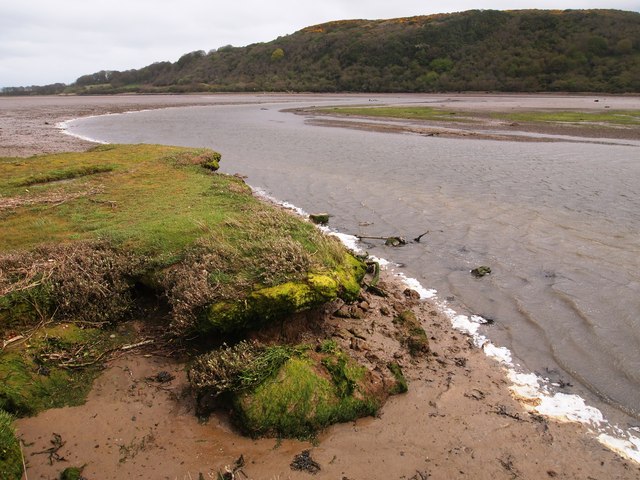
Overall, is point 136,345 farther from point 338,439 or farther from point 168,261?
point 338,439

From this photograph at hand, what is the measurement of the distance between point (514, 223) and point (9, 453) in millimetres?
11775

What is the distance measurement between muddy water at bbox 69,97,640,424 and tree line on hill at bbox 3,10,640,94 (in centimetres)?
4994

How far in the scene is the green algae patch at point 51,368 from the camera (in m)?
5.25

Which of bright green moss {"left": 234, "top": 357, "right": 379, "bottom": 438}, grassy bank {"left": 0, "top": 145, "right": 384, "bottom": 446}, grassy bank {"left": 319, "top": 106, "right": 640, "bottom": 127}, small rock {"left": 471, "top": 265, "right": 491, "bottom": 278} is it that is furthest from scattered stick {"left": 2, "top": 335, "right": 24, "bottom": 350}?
grassy bank {"left": 319, "top": 106, "right": 640, "bottom": 127}

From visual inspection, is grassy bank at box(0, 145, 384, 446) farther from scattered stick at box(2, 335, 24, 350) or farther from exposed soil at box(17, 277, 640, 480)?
exposed soil at box(17, 277, 640, 480)

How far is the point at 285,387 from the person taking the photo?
530 cm

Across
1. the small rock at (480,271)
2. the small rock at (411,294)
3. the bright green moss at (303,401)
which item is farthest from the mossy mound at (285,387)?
the small rock at (480,271)

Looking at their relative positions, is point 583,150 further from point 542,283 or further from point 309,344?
point 309,344

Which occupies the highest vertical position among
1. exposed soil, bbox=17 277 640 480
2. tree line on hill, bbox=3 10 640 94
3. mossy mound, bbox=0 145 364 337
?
tree line on hill, bbox=3 10 640 94

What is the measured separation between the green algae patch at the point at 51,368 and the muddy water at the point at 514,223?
567 cm

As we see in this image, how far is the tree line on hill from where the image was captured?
→ 66.6 meters

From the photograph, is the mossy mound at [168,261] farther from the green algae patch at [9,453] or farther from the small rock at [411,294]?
the green algae patch at [9,453]

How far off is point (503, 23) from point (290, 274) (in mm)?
93503

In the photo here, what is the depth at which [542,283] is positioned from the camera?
29.4 feet
